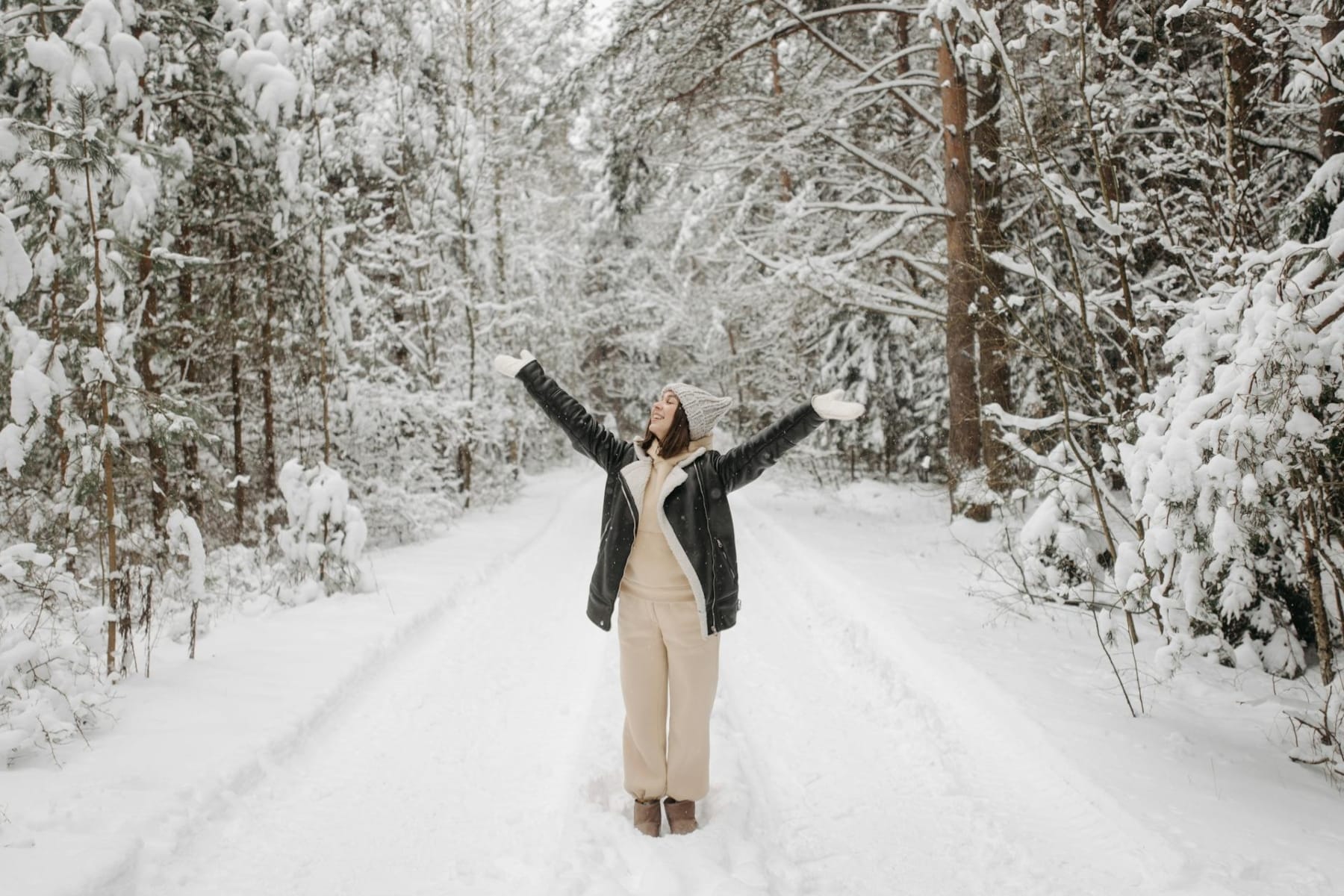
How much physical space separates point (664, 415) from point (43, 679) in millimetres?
3601

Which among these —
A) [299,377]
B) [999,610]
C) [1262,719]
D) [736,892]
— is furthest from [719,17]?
[736,892]

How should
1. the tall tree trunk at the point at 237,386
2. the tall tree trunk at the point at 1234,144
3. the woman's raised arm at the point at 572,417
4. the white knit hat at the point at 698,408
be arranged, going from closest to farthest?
1. the white knit hat at the point at 698,408
2. the woman's raised arm at the point at 572,417
3. the tall tree trunk at the point at 1234,144
4. the tall tree trunk at the point at 237,386

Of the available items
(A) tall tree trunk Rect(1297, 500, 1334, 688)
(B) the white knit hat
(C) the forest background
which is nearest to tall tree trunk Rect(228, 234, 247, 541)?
(C) the forest background

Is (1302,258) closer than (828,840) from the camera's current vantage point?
No

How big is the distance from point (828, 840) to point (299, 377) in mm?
8856

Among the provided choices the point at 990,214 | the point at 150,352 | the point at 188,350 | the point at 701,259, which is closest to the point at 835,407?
the point at 150,352

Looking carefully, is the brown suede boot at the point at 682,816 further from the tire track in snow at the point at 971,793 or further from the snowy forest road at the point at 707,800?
the tire track in snow at the point at 971,793

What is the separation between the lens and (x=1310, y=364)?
3.25 metres

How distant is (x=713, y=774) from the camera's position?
4070mm

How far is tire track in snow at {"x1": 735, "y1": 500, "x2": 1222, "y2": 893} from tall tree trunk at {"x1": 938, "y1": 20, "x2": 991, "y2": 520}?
15.3 ft

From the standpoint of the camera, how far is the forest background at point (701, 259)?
13.4 ft

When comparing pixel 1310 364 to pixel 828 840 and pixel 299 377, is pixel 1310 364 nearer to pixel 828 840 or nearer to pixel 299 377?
pixel 828 840

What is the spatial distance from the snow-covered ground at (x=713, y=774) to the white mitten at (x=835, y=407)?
193 cm

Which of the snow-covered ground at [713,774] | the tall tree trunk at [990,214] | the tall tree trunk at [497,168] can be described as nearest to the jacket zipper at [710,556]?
the snow-covered ground at [713,774]
